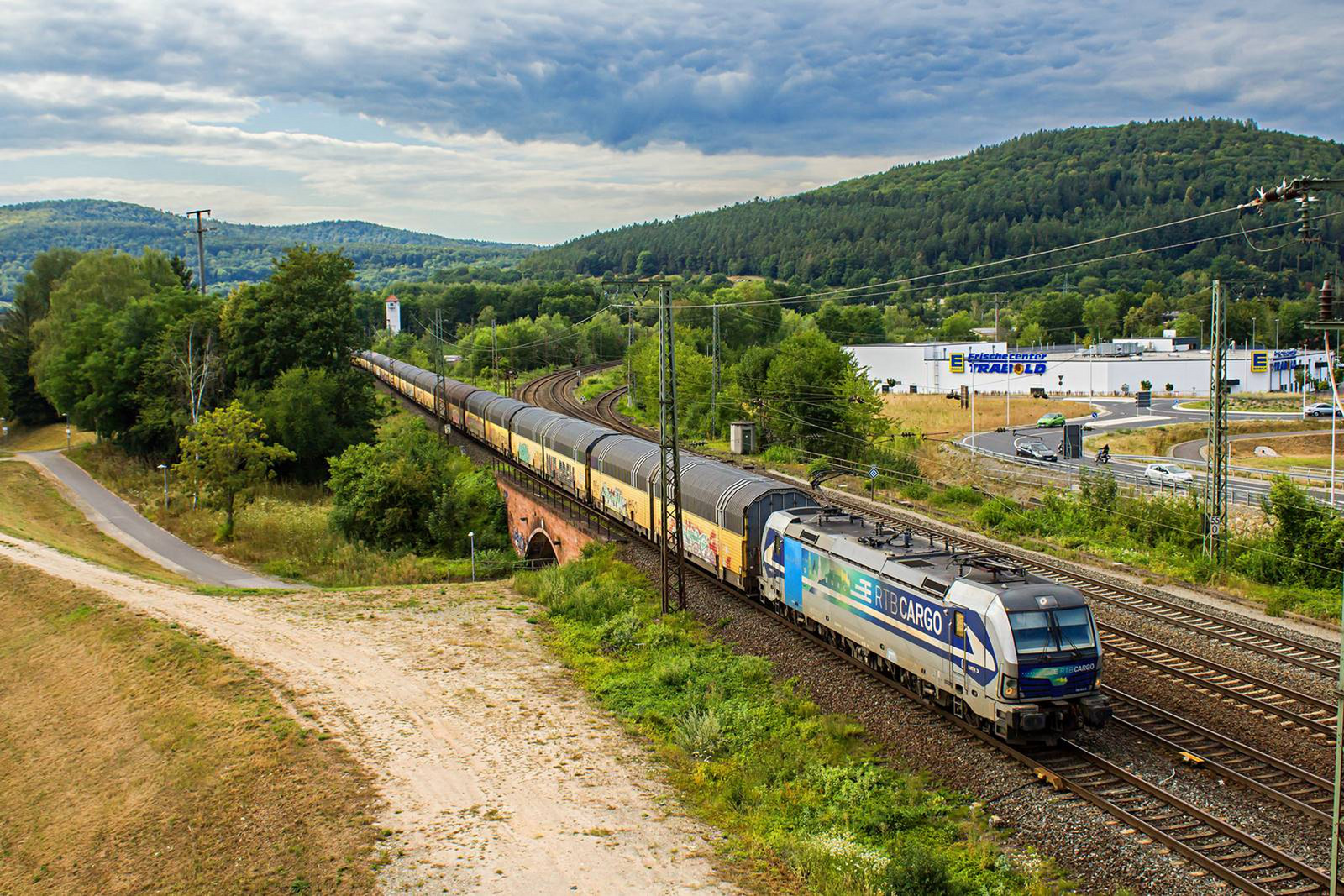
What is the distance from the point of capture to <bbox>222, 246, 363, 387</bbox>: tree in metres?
68.9

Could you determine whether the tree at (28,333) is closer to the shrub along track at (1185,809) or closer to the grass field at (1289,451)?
the shrub along track at (1185,809)

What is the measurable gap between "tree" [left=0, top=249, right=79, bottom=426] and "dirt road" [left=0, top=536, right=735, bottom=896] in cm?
6828

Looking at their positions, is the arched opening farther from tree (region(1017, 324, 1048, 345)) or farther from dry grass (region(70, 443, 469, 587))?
tree (region(1017, 324, 1048, 345))

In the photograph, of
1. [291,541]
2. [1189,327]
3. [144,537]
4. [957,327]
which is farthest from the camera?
[957,327]

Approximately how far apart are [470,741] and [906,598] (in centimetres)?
1067

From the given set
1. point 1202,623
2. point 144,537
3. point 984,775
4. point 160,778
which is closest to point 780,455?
point 1202,623

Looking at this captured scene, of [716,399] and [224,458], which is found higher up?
[716,399]

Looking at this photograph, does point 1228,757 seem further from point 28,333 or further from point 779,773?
point 28,333

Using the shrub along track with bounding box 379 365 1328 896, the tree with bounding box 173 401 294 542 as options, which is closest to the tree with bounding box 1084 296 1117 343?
the tree with bounding box 173 401 294 542

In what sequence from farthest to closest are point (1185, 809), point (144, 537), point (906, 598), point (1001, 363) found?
point (1001, 363) < point (144, 537) < point (906, 598) < point (1185, 809)

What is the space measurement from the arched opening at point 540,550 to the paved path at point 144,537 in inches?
445

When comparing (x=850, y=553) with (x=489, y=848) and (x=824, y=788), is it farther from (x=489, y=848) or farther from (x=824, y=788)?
(x=489, y=848)

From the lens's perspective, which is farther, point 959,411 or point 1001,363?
point 1001,363

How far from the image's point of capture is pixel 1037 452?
63.2 meters
